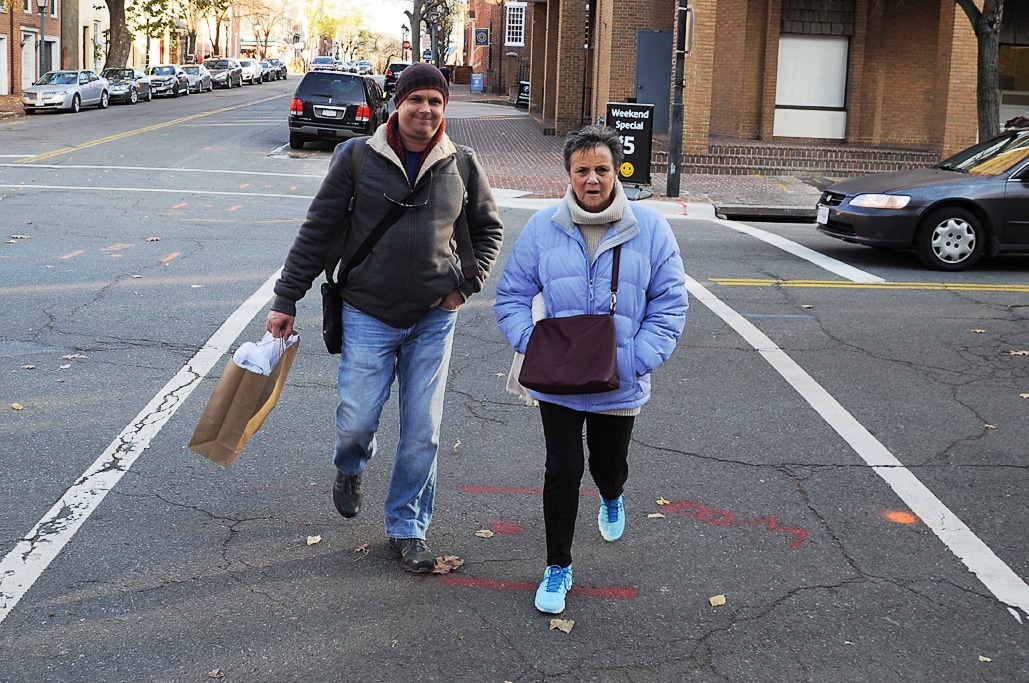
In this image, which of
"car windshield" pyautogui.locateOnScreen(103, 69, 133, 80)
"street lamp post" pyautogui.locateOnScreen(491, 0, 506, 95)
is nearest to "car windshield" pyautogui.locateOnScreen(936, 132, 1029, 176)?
"car windshield" pyautogui.locateOnScreen(103, 69, 133, 80)

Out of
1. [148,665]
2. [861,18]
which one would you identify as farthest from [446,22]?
[148,665]

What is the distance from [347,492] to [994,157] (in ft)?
35.2

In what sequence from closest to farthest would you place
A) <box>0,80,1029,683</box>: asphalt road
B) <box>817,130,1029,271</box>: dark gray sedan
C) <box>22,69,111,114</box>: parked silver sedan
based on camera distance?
1. <box>0,80,1029,683</box>: asphalt road
2. <box>817,130,1029,271</box>: dark gray sedan
3. <box>22,69,111,114</box>: parked silver sedan

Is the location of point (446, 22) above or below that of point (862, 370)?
above

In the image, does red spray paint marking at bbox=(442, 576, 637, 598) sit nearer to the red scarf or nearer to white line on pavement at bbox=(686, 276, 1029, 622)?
white line on pavement at bbox=(686, 276, 1029, 622)

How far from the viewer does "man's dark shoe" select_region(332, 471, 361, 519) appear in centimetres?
488

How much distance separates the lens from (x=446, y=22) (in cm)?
8788

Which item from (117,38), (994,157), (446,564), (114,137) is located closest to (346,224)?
(446,564)

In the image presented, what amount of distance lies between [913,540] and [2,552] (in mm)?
3748

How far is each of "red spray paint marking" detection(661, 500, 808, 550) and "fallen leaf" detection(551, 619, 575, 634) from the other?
1.27 meters

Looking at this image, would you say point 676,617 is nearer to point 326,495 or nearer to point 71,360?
point 326,495

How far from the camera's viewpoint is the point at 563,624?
13.9 feet

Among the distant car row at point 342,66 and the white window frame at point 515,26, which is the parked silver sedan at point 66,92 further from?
the distant car row at point 342,66

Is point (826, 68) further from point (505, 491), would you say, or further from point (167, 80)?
point (167, 80)
